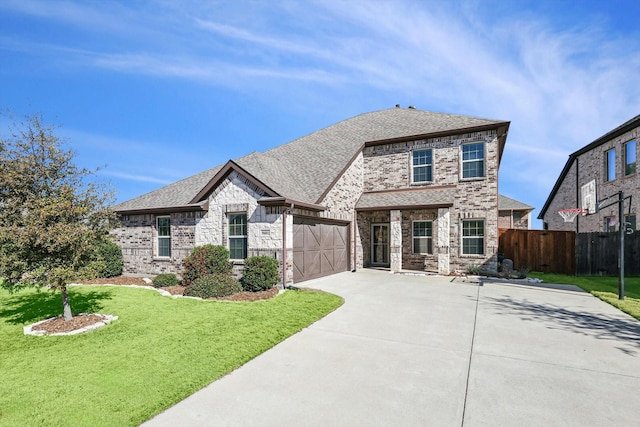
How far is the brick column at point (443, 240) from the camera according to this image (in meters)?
14.3

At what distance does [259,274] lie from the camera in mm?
10625

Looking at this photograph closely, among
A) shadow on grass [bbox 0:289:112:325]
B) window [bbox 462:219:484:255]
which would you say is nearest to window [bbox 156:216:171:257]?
shadow on grass [bbox 0:289:112:325]

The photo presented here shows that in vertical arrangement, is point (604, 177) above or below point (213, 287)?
above

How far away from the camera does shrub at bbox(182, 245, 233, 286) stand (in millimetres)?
11301

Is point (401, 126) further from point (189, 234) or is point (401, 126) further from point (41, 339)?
point (41, 339)

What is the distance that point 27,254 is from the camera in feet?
22.6

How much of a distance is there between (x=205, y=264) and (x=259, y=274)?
2.24 m

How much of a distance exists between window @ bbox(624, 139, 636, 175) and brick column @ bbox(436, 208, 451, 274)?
30.9 ft

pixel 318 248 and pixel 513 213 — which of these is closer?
pixel 318 248

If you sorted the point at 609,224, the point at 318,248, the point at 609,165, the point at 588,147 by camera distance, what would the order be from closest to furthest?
the point at 318,248 → the point at 609,224 → the point at 609,165 → the point at 588,147

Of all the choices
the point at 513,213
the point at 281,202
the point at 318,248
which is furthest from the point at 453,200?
the point at 513,213

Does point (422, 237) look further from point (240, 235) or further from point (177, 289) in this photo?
point (177, 289)

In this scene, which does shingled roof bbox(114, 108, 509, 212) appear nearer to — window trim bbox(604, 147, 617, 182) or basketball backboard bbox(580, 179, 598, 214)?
basketball backboard bbox(580, 179, 598, 214)

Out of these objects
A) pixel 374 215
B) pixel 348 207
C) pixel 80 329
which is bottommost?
pixel 80 329
